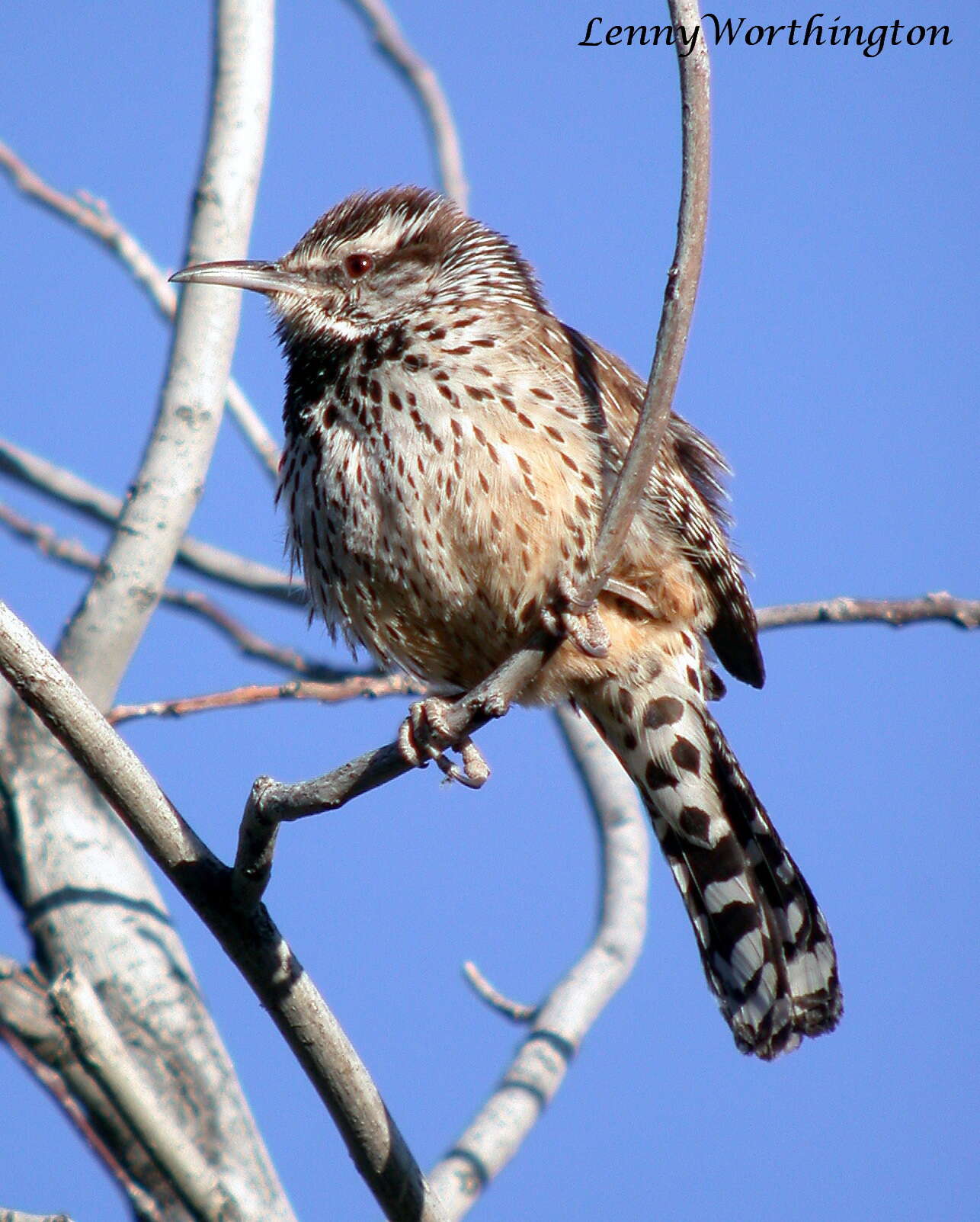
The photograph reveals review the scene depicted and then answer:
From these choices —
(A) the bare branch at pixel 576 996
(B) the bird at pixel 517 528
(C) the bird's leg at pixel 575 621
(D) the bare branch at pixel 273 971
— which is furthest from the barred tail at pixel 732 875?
(D) the bare branch at pixel 273 971

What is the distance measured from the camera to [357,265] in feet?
13.1

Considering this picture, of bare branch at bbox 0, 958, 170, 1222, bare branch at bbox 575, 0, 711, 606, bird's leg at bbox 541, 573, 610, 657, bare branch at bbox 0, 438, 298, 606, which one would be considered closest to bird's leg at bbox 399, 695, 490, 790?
bird's leg at bbox 541, 573, 610, 657

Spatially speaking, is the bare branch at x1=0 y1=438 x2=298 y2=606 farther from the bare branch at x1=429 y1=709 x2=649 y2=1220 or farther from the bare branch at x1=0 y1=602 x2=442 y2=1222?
the bare branch at x1=0 y1=602 x2=442 y2=1222

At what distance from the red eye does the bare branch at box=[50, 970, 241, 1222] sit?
2.07 m

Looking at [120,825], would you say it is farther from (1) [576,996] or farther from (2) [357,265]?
(2) [357,265]

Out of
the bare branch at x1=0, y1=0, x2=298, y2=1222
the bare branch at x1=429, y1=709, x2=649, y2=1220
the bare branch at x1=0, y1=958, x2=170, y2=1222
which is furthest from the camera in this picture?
the bare branch at x1=429, y1=709, x2=649, y2=1220

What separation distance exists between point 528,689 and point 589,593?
85cm

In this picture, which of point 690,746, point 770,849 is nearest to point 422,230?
point 690,746

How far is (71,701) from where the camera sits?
2.35 meters

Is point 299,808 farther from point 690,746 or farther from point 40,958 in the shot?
point 40,958

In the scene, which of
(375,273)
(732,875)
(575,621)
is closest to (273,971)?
(575,621)

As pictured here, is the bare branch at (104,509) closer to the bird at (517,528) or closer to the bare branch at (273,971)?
the bird at (517,528)

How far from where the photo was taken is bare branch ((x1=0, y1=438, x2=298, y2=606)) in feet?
17.9

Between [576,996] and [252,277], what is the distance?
2336 millimetres
